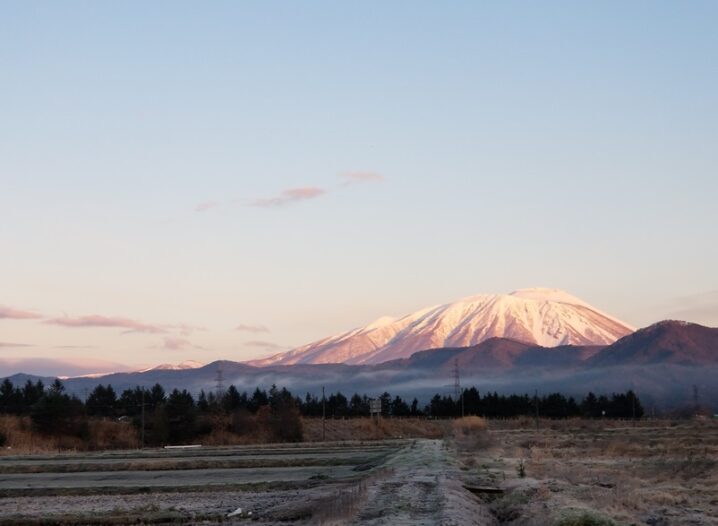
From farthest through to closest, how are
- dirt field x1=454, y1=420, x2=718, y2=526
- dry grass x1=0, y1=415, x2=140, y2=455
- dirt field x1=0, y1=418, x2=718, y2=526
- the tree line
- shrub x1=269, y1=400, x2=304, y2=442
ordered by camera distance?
shrub x1=269, y1=400, x2=304, y2=442
the tree line
dry grass x1=0, y1=415, x2=140, y2=455
dirt field x1=0, y1=418, x2=718, y2=526
dirt field x1=454, y1=420, x2=718, y2=526

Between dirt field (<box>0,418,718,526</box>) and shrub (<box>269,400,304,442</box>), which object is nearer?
dirt field (<box>0,418,718,526</box>)

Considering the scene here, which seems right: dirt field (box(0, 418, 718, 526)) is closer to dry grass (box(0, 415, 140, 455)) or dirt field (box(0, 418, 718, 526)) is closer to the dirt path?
the dirt path

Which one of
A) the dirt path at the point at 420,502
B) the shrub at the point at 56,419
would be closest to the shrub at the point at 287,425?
the shrub at the point at 56,419

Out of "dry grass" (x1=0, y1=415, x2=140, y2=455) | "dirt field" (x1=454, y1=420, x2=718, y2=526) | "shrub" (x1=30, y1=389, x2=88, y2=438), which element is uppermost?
"shrub" (x1=30, y1=389, x2=88, y2=438)

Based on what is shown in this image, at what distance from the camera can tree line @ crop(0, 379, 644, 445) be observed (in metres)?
93.1

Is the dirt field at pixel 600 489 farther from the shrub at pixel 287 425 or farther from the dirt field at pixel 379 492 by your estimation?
the shrub at pixel 287 425

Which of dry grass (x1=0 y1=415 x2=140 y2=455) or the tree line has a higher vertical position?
the tree line

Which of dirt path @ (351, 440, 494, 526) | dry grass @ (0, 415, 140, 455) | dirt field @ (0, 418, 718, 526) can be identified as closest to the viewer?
dirt path @ (351, 440, 494, 526)

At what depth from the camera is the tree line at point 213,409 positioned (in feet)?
305

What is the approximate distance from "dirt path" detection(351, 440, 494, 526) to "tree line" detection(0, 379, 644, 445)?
6267 centimetres

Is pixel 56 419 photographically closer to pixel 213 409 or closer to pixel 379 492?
pixel 213 409

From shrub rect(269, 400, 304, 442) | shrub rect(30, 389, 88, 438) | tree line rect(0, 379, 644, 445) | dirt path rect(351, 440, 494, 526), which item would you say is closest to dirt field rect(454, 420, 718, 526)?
dirt path rect(351, 440, 494, 526)

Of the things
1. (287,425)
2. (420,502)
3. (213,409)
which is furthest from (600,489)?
(213,409)

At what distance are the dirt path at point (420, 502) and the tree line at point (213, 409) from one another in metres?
62.7
